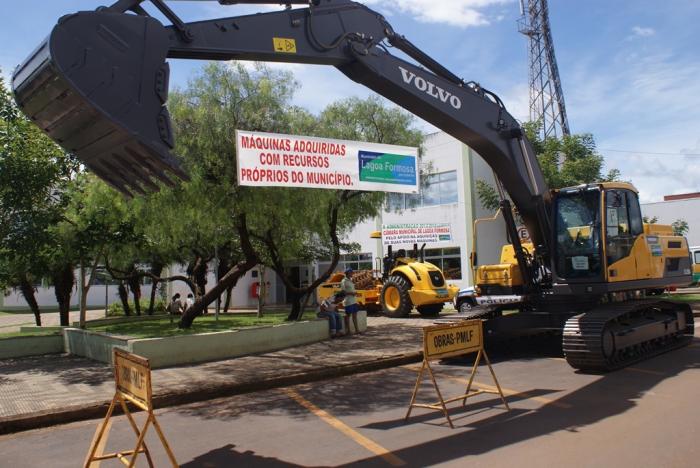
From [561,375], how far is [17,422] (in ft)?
25.8

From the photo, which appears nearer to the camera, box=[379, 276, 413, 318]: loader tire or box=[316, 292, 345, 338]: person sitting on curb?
box=[316, 292, 345, 338]: person sitting on curb

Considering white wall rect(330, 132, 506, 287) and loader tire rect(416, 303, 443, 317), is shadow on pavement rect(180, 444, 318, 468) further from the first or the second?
white wall rect(330, 132, 506, 287)

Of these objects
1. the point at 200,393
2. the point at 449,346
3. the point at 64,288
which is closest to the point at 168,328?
the point at 64,288

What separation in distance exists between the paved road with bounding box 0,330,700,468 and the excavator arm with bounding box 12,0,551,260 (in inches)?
116

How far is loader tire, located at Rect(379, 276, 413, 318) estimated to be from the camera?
65.4 feet

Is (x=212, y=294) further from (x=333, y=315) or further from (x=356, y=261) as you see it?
(x=356, y=261)

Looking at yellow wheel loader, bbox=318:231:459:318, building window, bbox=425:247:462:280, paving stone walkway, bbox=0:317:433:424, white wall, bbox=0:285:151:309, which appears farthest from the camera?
white wall, bbox=0:285:151:309

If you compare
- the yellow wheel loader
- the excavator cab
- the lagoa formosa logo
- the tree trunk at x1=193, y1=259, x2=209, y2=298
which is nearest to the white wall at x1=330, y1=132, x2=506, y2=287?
the yellow wheel loader

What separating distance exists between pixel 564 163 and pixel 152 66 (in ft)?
69.2

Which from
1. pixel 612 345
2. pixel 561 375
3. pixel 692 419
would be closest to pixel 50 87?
pixel 692 419

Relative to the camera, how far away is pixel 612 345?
355 inches

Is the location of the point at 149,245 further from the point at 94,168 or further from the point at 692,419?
the point at 692,419

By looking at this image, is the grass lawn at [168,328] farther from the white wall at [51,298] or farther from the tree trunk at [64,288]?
the white wall at [51,298]

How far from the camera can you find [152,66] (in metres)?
5.38
